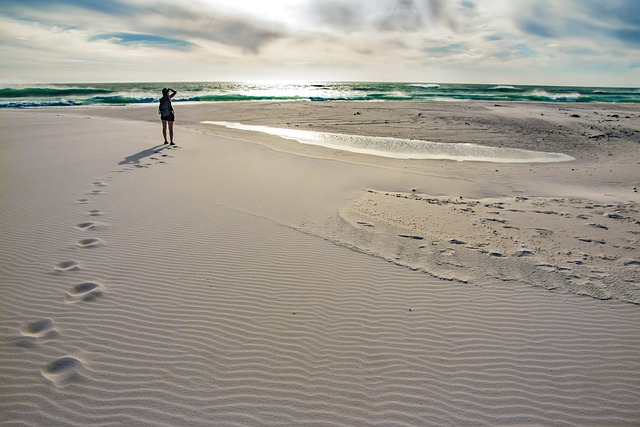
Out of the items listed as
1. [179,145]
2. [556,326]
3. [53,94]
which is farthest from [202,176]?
[53,94]

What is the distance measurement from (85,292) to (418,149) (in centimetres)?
1292

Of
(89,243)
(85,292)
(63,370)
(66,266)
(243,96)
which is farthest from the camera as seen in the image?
(243,96)

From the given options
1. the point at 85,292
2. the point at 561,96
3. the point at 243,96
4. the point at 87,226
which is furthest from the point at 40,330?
the point at 561,96

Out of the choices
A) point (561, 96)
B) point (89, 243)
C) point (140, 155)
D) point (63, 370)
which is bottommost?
point (63, 370)

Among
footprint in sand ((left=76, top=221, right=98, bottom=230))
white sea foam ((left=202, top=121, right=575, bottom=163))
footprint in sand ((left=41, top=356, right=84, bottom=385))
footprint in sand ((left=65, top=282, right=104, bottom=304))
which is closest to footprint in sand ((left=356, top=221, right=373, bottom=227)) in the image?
footprint in sand ((left=65, top=282, right=104, bottom=304))

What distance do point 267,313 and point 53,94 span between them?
55505 mm

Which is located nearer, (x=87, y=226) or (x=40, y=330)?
(x=40, y=330)

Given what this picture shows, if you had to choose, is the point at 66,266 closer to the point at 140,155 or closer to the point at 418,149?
the point at 140,155

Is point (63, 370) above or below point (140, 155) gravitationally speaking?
below

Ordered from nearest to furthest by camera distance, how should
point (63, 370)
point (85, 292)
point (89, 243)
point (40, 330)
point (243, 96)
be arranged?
1. point (63, 370)
2. point (40, 330)
3. point (85, 292)
4. point (89, 243)
5. point (243, 96)

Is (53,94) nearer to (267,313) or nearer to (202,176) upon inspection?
(202,176)

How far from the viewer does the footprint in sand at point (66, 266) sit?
475 cm

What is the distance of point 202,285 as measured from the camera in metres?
4.59

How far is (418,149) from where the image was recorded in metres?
14.9
